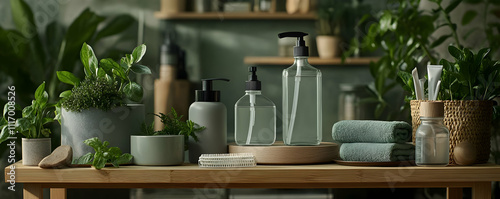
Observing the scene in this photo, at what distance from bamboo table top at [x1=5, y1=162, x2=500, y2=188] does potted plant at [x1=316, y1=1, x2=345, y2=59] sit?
2.42 ft

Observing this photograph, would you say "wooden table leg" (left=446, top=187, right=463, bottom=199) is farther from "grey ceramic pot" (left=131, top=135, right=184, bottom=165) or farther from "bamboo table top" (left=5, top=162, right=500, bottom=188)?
"grey ceramic pot" (left=131, top=135, right=184, bottom=165)

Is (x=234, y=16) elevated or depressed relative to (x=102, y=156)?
elevated

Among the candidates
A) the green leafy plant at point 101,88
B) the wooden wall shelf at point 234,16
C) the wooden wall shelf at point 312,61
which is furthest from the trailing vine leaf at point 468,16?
the green leafy plant at point 101,88

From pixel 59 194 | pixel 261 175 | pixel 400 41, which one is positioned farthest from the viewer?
pixel 400 41

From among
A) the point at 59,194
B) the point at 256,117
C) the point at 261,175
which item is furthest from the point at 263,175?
the point at 59,194

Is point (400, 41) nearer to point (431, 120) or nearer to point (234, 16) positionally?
point (234, 16)

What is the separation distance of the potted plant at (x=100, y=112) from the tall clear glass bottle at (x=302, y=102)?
10.0 inches

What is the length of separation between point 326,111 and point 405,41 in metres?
0.29

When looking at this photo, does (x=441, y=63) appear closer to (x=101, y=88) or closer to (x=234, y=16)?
(x=101, y=88)

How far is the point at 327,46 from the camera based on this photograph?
5.04ft

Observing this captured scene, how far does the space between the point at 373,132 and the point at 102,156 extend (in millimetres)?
443

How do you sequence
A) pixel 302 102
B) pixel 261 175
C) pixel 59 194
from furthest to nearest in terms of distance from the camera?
pixel 59 194
pixel 302 102
pixel 261 175

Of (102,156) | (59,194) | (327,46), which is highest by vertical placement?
(327,46)

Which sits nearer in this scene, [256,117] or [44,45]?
[256,117]
